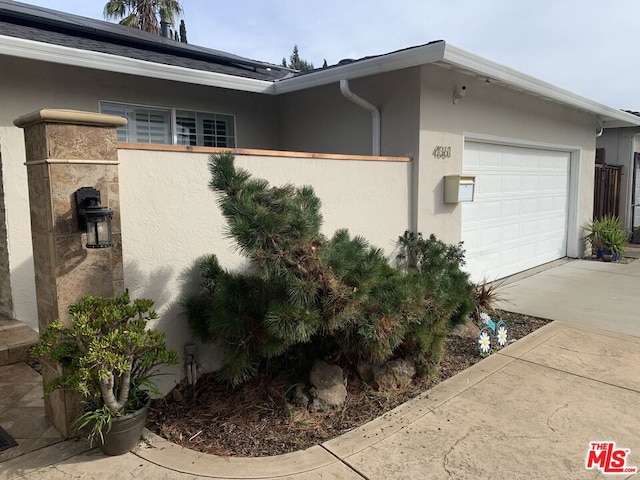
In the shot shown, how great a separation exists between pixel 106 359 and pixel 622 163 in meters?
14.0

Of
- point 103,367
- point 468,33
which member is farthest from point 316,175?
point 468,33

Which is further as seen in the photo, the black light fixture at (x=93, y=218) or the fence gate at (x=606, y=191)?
the fence gate at (x=606, y=191)

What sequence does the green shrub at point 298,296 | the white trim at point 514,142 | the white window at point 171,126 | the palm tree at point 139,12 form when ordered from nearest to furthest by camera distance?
the green shrub at point 298,296 → the white window at point 171,126 → the white trim at point 514,142 → the palm tree at point 139,12

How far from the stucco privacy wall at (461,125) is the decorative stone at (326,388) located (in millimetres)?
2941

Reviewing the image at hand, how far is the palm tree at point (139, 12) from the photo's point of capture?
19.4 m

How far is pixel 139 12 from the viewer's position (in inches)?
773

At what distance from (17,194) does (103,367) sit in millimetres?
3008

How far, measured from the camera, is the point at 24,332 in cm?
466

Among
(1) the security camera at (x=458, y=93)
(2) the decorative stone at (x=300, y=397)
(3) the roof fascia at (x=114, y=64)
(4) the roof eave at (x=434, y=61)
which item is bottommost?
(2) the decorative stone at (x=300, y=397)

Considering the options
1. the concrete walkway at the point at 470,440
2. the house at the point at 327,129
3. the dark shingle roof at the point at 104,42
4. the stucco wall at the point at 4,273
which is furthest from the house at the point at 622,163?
the stucco wall at the point at 4,273

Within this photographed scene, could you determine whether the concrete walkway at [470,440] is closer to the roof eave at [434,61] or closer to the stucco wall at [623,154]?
the roof eave at [434,61]

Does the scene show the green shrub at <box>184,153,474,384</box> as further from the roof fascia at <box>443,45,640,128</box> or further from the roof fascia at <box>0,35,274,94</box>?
the roof fascia at <box>443,45,640,128</box>

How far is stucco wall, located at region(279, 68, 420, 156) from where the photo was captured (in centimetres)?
590

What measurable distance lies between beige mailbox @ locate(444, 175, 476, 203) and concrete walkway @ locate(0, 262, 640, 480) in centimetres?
247
